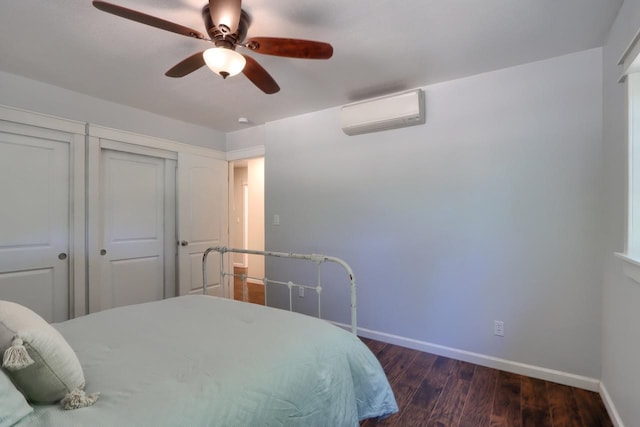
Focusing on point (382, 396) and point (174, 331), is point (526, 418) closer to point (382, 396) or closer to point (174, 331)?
point (382, 396)

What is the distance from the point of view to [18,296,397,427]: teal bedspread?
0.83m

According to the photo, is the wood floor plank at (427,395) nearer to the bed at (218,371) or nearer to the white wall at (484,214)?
the white wall at (484,214)

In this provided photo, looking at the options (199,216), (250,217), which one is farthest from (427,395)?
(250,217)

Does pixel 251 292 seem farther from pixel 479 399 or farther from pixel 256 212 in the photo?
pixel 479 399

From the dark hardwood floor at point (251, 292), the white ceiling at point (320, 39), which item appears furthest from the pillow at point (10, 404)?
the dark hardwood floor at point (251, 292)

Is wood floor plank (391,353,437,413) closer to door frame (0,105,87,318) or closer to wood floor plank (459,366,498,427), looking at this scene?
wood floor plank (459,366,498,427)

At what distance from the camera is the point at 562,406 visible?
1850 mm

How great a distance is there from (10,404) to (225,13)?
1558 mm

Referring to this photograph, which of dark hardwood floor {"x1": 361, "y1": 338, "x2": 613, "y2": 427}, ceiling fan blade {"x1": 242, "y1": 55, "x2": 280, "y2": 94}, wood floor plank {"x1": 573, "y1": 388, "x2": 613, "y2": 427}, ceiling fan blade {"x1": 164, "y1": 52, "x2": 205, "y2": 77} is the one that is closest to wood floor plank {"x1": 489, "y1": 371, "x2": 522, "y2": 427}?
dark hardwood floor {"x1": 361, "y1": 338, "x2": 613, "y2": 427}

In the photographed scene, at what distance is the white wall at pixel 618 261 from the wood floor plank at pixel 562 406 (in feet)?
0.67

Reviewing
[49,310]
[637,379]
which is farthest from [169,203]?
[637,379]

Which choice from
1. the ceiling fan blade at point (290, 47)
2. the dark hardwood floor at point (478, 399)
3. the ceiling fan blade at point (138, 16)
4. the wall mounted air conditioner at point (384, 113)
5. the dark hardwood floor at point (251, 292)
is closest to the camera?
the ceiling fan blade at point (138, 16)

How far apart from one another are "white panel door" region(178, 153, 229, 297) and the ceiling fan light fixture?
2187mm

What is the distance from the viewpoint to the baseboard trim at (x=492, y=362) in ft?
6.70
